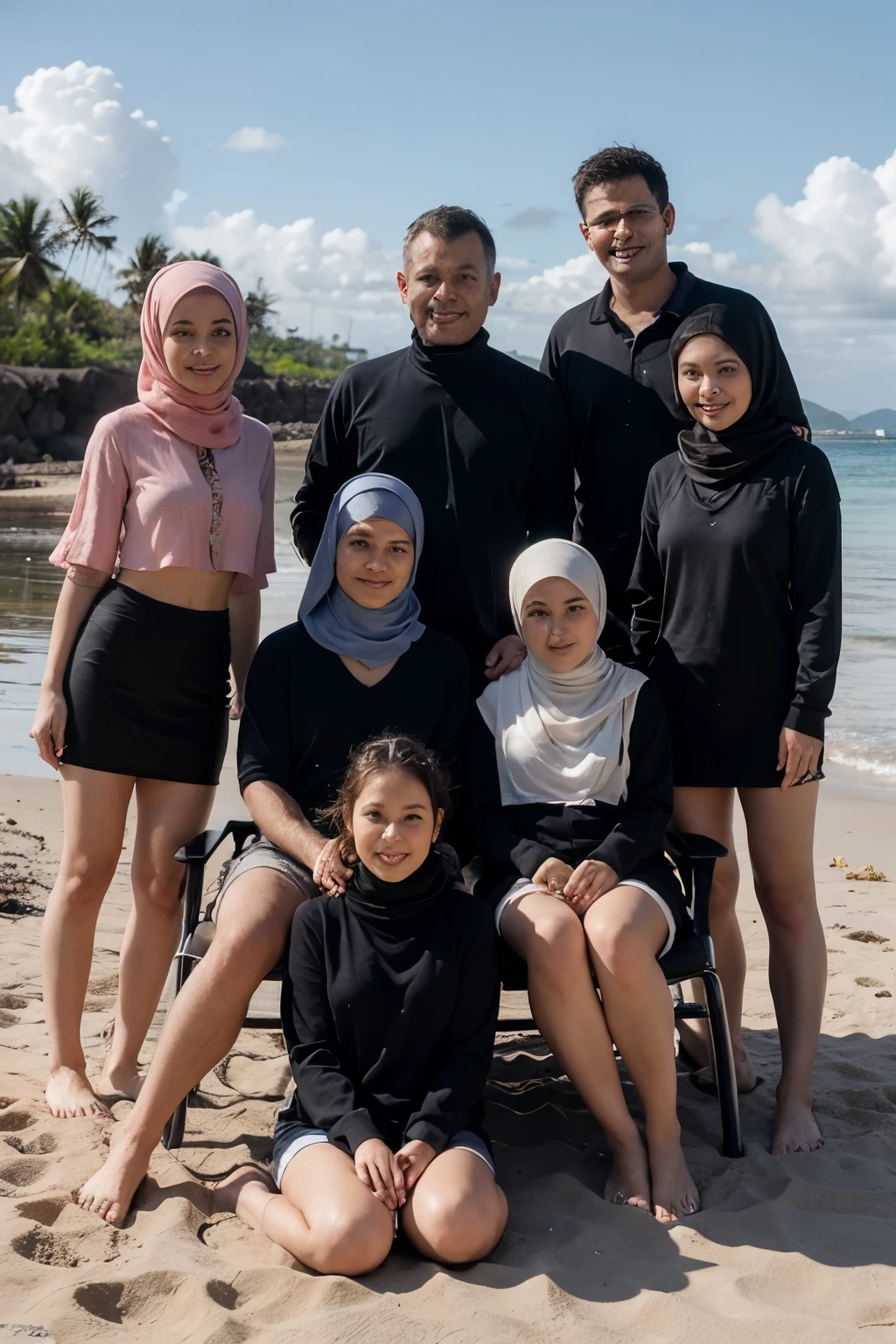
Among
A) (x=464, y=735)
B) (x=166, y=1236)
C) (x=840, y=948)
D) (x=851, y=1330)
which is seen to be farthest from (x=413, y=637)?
(x=840, y=948)

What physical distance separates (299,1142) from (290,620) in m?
9.96

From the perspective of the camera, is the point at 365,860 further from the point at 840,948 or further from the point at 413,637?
the point at 840,948

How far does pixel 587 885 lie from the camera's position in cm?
320

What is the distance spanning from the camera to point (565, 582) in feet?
11.3

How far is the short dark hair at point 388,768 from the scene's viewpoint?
308 centimetres

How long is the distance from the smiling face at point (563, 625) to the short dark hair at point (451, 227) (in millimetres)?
1168

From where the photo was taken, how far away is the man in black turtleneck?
3.85 meters

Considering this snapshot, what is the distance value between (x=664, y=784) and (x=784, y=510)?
33.3 inches

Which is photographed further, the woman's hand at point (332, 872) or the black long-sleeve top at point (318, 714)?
the black long-sleeve top at point (318, 714)

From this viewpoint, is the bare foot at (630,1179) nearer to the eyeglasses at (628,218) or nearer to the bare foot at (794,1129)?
the bare foot at (794,1129)

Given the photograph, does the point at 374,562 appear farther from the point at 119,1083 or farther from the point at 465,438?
the point at 119,1083

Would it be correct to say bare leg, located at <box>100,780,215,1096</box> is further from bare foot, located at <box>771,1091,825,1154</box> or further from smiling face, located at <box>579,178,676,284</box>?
smiling face, located at <box>579,178,676,284</box>

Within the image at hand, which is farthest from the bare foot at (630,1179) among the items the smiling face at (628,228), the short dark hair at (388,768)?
the smiling face at (628,228)

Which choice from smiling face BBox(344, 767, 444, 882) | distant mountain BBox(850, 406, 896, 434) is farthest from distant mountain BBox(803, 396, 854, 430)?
smiling face BBox(344, 767, 444, 882)
